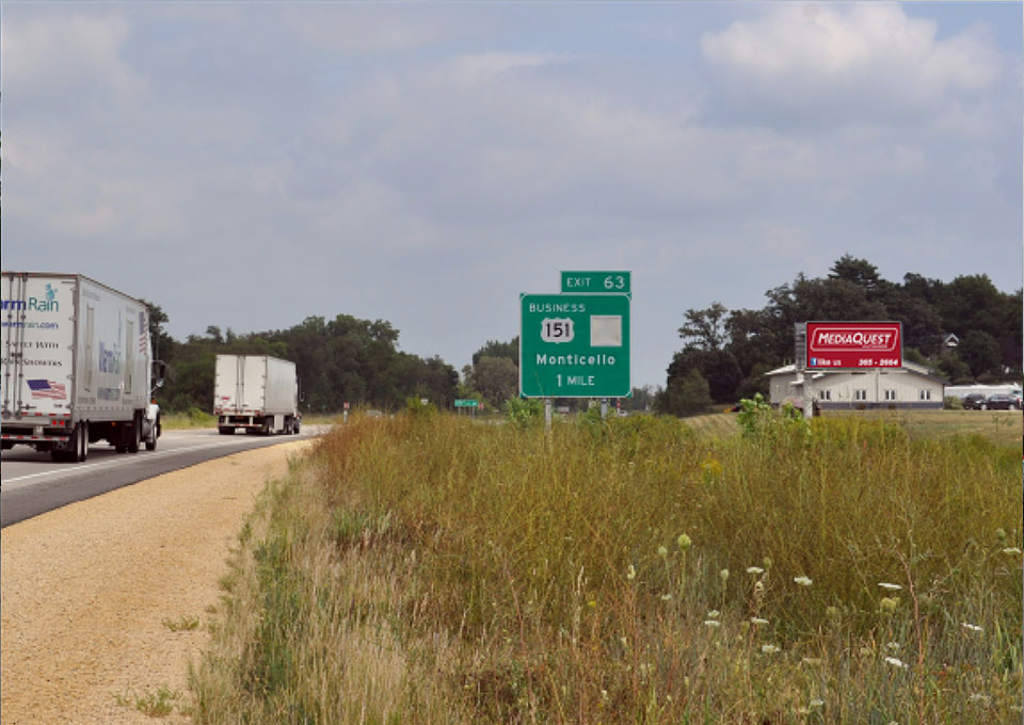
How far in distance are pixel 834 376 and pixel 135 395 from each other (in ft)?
116

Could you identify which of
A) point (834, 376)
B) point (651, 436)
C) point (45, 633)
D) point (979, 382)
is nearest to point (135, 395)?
point (651, 436)

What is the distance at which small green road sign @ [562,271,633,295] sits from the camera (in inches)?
744

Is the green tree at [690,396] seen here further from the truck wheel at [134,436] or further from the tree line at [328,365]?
the truck wheel at [134,436]

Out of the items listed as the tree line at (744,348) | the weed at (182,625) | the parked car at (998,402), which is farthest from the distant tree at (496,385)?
the parked car at (998,402)

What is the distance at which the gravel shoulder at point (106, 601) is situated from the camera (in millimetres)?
6254

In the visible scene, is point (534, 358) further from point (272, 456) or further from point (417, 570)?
point (272, 456)

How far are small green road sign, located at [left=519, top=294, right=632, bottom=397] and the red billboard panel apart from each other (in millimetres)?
15485

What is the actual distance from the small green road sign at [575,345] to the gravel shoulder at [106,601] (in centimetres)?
556

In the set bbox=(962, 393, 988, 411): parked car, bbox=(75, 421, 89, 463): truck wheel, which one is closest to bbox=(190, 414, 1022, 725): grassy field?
bbox=(75, 421, 89, 463): truck wheel

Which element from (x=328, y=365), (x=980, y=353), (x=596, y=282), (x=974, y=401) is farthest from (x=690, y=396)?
(x=596, y=282)

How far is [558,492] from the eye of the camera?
7.93 metres

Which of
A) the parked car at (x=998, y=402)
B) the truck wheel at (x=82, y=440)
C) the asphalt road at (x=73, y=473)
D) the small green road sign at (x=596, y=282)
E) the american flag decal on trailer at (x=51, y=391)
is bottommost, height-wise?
the asphalt road at (x=73, y=473)

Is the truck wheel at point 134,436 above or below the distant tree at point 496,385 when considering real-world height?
below

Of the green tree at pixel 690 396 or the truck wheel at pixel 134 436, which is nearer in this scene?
the truck wheel at pixel 134 436
